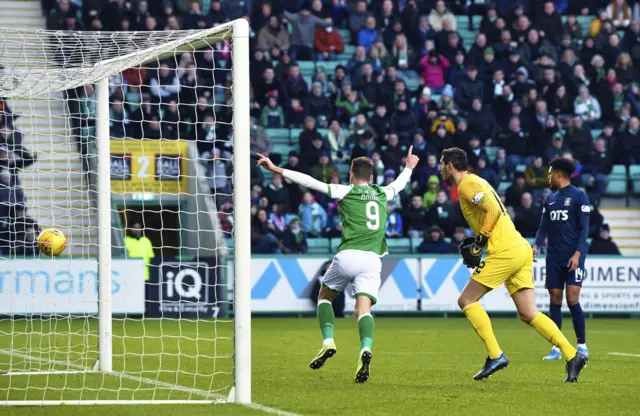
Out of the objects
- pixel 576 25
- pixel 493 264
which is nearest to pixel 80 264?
pixel 493 264

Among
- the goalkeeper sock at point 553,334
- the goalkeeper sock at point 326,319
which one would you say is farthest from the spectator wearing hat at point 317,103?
the goalkeeper sock at point 553,334

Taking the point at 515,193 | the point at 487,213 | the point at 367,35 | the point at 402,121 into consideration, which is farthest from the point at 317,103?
the point at 487,213

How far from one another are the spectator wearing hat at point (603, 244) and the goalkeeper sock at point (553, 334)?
12413mm

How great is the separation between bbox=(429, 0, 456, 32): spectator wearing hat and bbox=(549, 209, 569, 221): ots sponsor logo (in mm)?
14503

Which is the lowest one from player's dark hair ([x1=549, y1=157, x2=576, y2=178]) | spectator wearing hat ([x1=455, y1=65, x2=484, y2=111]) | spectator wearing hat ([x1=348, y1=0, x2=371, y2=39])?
player's dark hair ([x1=549, y1=157, x2=576, y2=178])

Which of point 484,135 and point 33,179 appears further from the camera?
point 484,135

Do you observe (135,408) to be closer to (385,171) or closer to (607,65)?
(385,171)

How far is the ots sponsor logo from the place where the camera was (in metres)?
12.3

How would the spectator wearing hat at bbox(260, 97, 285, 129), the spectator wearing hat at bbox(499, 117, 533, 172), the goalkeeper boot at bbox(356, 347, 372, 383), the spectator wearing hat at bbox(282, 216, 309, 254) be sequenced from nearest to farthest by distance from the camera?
the goalkeeper boot at bbox(356, 347, 372, 383) < the spectator wearing hat at bbox(282, 216, 309, 254) < the spectator wearing hat at bbox(260, 97, 285, 129) < the spectator wearing hat at bbox(499, 117, 533, 172)

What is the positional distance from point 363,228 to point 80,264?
854 cm

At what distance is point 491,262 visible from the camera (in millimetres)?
9953

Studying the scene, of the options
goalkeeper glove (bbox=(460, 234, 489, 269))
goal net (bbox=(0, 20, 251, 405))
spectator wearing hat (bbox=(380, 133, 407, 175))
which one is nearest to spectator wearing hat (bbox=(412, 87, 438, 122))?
spectator wearing hat (bbox=(380, 133, 407, 175))

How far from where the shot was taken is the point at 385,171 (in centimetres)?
2267

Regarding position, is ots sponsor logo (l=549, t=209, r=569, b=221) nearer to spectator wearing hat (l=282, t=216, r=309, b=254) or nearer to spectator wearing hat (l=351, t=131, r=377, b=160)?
spectator wearing hat (l=282, t=216, r=309, b=254)
